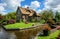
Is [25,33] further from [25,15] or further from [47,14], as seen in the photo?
[47,14]

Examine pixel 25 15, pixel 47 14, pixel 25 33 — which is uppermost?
pixel 25 15

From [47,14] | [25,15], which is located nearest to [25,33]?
[25,15]

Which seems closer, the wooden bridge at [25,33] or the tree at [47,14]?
the wooden bridge at [25,33]

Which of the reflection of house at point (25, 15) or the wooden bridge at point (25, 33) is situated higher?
the reflection of house at point (25, 15)

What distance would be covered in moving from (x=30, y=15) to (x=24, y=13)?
3.33 meters

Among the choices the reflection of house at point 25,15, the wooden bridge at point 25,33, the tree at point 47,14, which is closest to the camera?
the wooden bridge at point 25,33

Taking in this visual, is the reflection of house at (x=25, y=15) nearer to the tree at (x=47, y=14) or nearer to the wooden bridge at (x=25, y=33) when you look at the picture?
the tree at (x=47, y=14)

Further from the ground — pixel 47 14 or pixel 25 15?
pixel 25 15

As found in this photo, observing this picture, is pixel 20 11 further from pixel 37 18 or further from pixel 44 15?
pixel 44 15

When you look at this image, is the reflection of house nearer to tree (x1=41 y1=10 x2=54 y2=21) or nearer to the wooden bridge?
tree (x1=41 y1=10 x2=54 y2=21)

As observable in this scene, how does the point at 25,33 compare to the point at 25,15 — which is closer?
the point at 25,33

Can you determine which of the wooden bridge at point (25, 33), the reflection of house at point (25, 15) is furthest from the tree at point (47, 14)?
the wooden bridge at point (25, 33)

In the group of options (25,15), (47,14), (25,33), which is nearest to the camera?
(25,33)

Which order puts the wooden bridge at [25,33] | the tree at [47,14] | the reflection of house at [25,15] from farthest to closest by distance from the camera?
the tree at [47,14]
the reflection of house at [25,15]
the wooden bridge at [25,33]
